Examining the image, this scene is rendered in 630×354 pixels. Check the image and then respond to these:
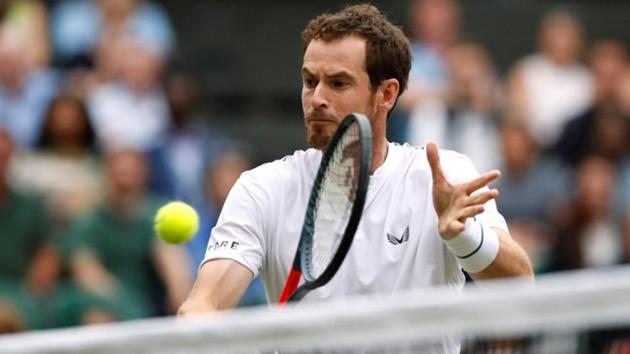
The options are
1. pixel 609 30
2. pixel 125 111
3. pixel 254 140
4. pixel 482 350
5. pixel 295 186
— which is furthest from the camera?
pixel 609 30

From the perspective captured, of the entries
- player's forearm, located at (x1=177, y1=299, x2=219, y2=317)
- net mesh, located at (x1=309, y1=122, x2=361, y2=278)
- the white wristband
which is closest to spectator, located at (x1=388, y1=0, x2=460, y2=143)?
net mesh, located at (x1=309, y1=122, x2=361, y2=278)

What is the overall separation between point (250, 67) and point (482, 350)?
815cm

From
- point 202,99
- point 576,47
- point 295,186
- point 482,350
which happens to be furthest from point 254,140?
point 482,350

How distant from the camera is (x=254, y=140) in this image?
39.8 ft

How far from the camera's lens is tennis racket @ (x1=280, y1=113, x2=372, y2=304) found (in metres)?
5.09

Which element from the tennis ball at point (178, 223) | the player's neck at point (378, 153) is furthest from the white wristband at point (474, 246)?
the tennis ball at point (178, 223)

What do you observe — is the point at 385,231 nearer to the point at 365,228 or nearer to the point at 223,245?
the point at 365,228

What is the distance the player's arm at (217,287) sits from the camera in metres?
5.27

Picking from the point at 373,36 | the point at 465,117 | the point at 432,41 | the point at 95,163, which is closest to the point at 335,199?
the point at 373,36

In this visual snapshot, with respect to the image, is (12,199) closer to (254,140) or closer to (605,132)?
(254,140)

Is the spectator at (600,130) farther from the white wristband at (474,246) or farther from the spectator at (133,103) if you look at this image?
the white wristband at (474,246)

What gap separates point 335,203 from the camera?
539 centimetres

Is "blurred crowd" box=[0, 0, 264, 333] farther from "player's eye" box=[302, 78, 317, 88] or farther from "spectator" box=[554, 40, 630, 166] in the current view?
"player's eye" box=[302, 78, 317, 88]

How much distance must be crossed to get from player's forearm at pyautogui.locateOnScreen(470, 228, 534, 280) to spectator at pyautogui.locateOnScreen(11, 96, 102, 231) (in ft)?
18.0
